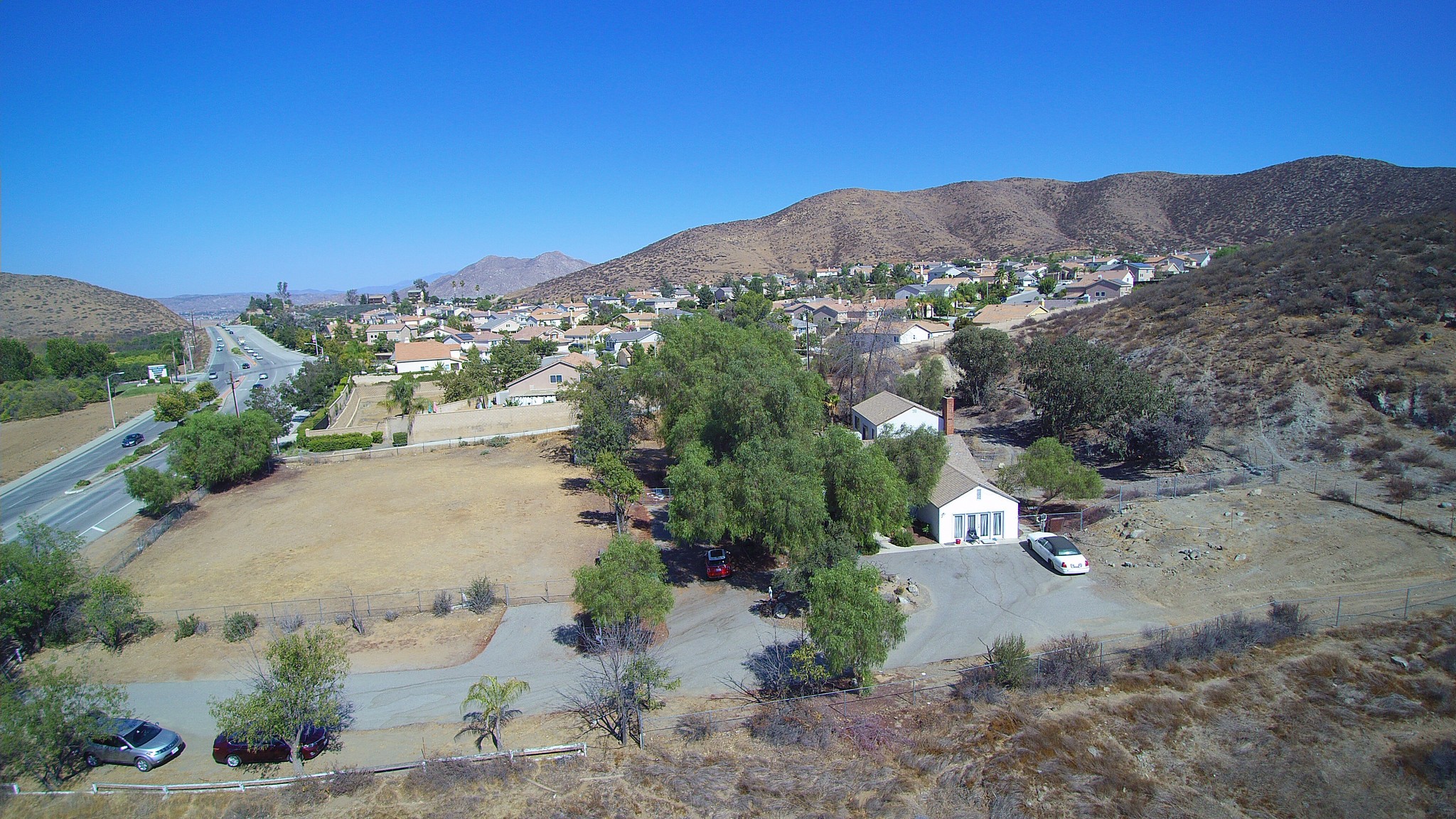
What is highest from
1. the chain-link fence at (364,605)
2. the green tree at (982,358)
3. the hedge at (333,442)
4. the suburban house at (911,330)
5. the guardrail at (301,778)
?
the suburban house at (911,330)

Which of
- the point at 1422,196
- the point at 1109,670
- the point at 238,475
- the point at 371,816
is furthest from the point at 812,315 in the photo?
the point at 1422,196

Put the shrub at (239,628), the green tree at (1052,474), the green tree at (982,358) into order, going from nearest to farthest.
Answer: the shrub at (239,628), the green tree at (1052,474), the green tree at (982,358)

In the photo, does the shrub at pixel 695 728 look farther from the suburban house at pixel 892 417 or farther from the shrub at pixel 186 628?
the suburban house at pixel 892 417

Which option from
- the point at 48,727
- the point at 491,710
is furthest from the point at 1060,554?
the point at 48,727

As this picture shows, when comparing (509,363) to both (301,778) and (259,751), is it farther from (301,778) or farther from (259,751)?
(301,778)

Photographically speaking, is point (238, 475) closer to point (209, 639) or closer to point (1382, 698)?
point (209, 639)

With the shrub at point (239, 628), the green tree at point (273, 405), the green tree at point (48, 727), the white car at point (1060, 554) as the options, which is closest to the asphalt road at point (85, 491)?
the green tree at point (273, 405)
